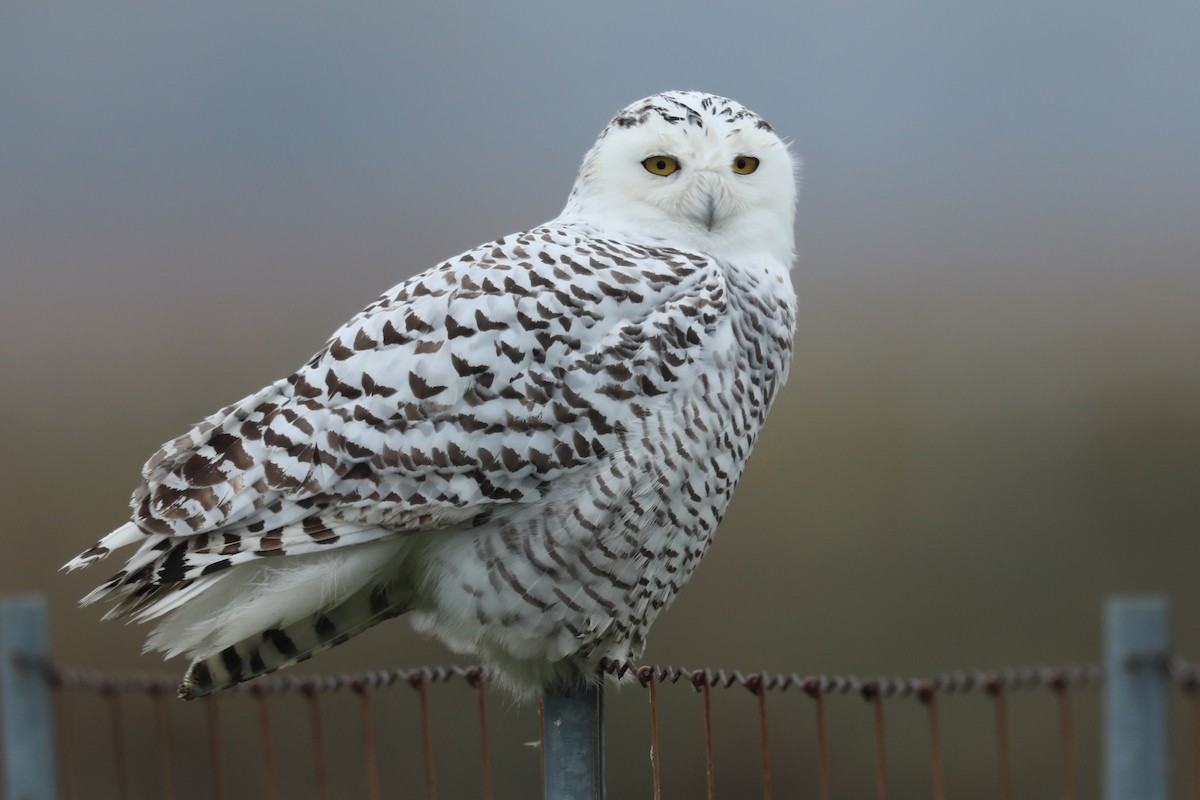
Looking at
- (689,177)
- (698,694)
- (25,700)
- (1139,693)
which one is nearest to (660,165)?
(689,177)

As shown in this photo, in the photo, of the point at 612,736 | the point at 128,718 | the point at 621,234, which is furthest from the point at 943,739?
the point at 621,234

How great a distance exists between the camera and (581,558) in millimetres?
1898

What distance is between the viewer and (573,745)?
1.93 meters

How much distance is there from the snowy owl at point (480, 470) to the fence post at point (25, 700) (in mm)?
431

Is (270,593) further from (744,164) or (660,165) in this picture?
(744,164)

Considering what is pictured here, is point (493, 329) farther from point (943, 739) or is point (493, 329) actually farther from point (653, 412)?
point (943, 739)

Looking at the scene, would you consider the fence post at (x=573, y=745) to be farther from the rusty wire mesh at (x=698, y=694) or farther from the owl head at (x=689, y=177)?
the owl head at (x=689, y=177)

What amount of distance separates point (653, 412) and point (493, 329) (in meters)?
0.26

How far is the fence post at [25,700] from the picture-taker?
2.27m

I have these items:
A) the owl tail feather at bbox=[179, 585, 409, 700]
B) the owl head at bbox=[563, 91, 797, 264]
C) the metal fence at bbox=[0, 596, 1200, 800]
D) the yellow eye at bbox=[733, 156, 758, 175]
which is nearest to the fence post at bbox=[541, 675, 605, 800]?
the metal fence at bbox=[0, 596, 1200, 800]

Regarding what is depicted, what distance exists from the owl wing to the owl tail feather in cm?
18

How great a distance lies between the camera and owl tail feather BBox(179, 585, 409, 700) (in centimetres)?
204

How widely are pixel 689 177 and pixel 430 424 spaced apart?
0.58m

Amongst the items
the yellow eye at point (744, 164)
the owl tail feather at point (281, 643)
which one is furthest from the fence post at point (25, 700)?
the yellow eye at point (744, 164)
